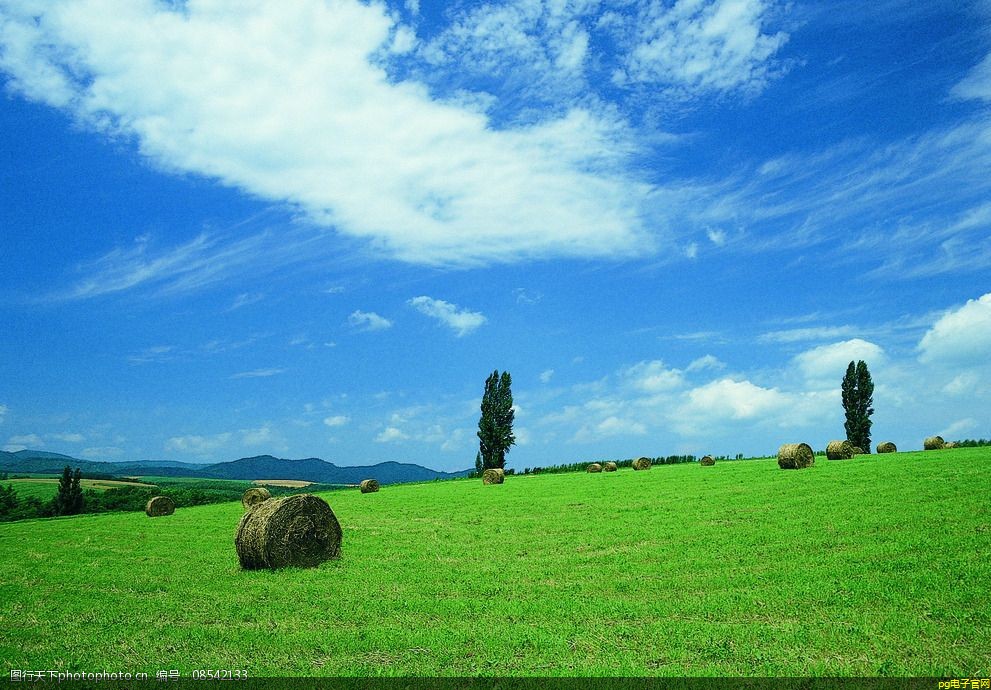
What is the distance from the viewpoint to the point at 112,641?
9477 millimetres

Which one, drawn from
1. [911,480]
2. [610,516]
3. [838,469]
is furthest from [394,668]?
[838,469]

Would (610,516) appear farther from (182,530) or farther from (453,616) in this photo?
(182,530)

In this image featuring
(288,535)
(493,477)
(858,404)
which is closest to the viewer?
(288,535)

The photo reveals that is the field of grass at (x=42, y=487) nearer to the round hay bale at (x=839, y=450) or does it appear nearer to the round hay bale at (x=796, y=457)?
the round hay bale at (x=796, y=457)

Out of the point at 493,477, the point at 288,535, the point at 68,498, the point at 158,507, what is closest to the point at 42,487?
the point at 68,498

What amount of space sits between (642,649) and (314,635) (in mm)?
4872

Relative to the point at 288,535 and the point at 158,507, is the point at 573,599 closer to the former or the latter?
the point at 288,535

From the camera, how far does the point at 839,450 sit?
40.6 m

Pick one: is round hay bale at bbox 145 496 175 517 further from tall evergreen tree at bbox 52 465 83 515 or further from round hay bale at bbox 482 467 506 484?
tall evergreen tree at bbox 52 465 83 515

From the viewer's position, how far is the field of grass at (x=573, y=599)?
7965mm

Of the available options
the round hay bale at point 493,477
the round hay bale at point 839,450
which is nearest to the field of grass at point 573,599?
the round hay bale at point 839,450

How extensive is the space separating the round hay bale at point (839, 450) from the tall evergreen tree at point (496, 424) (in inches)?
1671

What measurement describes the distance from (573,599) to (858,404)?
254ft

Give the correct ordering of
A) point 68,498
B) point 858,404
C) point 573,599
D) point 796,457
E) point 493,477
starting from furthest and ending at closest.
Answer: point 858,404 < point 68,498 < point 493,477 < point 796,457 < point 573,599
